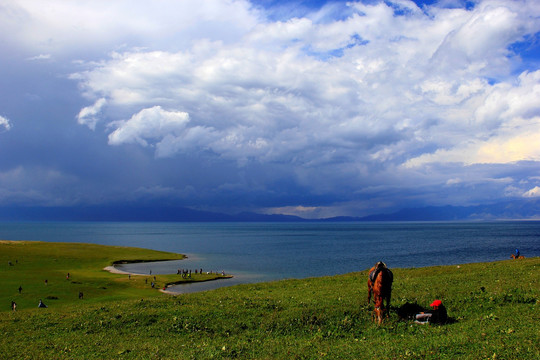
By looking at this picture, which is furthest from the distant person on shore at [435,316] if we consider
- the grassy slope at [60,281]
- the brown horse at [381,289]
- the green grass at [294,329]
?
the grassy slope at [60,281]

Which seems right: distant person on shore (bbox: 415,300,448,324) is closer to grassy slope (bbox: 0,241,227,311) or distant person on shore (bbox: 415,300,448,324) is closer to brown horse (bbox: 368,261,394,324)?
brown horse (bbox: 368,261,394,324)

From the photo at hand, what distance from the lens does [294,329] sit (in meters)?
20.0

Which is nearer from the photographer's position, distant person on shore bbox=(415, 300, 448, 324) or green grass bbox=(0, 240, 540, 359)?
green grass bbox=(0, 240, 540, 359)

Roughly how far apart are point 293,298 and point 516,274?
1926cm

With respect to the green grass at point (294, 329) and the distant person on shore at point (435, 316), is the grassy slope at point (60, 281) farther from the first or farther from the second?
the distant person on shore at point (435, 316)

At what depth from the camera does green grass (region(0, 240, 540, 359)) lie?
15789 mm

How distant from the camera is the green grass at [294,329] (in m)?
15.8

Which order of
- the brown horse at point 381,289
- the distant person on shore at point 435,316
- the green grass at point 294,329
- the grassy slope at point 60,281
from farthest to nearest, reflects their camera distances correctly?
the grassy slope at point 60,281 < the brown horse at point 381,289 < the distant person on shore at point 435,316 < the green grass at point 294,329

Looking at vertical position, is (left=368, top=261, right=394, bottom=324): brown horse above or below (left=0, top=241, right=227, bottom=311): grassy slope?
above

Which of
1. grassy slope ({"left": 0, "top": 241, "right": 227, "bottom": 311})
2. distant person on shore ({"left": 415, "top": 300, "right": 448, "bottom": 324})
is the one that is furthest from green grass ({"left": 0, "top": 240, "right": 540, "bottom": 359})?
grassy slope ({"left": 0, "top": 241, "right": 227, "bottom": 311})

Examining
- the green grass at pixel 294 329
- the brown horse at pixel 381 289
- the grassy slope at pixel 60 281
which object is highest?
the brown horse at pixel 381 289

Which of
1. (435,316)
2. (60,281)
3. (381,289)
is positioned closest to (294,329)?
(381,289)

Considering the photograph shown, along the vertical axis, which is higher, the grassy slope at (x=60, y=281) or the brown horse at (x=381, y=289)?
the brown horse at (x=381, y=289)

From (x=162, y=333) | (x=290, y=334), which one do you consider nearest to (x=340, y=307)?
(x=290, y=334)
